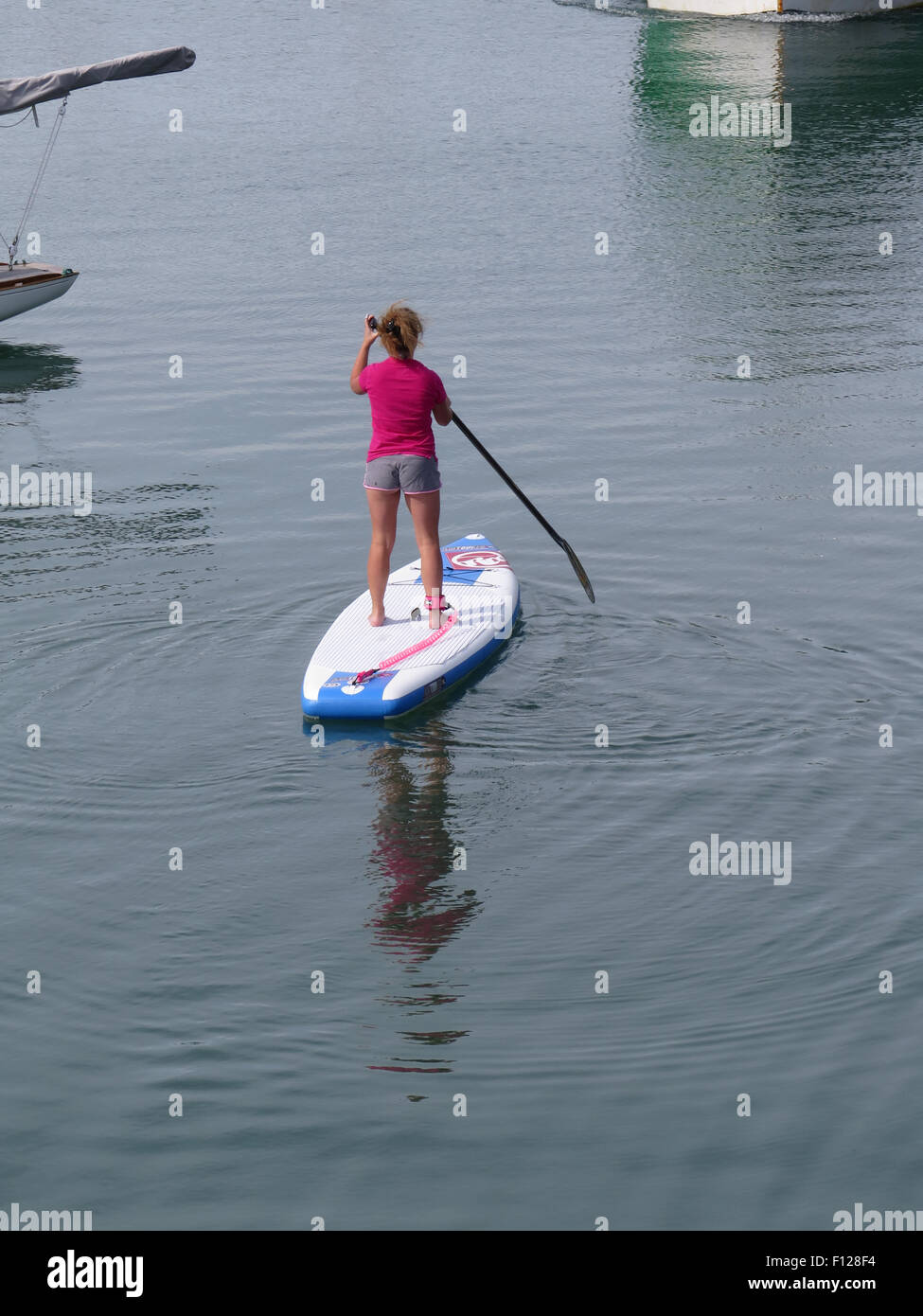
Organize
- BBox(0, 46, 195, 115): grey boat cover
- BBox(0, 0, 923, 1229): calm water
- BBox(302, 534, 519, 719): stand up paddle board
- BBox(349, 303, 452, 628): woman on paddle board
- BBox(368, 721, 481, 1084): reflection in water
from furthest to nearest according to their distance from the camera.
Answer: BBox(0, 46, 195, 115): grey boat cover, BBox(349, 303, 452, 628): woman on paddle board, BBox(302, 534, 519, 719): stand up paddle board, BBox(368, 721, 481, 1084): reflection in water, BBox(0, 0, 923, 1229): calm water

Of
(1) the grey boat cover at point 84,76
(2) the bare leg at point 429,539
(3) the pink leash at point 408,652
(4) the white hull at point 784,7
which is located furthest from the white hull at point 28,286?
(4) the white hull at point 784,7

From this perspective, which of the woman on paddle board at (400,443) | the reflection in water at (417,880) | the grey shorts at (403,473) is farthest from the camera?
the grey shorts at (403,473)

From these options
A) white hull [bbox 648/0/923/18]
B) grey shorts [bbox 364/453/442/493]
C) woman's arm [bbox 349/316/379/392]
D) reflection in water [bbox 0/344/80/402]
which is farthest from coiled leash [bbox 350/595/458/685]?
white hull [bbox 648/0/923/18]

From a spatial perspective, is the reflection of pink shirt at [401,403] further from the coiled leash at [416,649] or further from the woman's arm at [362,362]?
the coiled leash at [416,649]

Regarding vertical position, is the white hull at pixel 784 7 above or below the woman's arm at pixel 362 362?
above

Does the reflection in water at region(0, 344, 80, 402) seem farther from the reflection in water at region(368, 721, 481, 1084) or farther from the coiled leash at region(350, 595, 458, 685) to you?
the reflection in water at region(368, 721, 481, 1084)

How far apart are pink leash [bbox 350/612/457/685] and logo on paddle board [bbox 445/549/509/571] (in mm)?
808

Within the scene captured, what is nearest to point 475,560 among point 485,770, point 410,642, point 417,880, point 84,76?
point 410,642

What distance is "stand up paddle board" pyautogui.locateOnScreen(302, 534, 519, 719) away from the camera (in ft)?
29.1

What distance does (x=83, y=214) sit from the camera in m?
22.7

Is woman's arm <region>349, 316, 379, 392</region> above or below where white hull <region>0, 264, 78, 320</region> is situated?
below

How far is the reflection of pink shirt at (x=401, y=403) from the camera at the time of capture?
9148 millimetres

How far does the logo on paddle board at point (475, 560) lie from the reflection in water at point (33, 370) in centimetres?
663
